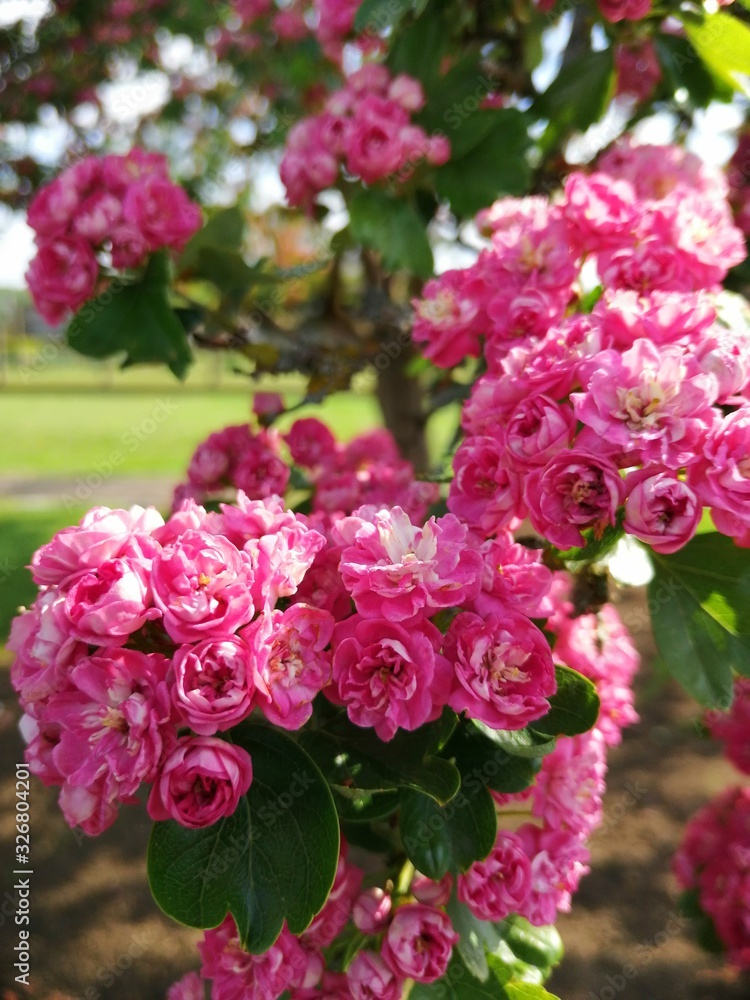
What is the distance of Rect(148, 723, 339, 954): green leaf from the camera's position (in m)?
0.97

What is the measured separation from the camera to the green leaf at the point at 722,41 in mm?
1654

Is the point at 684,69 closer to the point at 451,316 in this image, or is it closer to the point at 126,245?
the point at 451,316

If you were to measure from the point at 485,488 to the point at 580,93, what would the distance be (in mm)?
1279

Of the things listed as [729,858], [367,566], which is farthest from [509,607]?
[729,858]

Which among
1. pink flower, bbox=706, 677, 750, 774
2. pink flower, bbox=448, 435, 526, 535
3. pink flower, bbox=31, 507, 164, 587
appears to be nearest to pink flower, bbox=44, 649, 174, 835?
pink flower, bbox=31, 507, 164, 587

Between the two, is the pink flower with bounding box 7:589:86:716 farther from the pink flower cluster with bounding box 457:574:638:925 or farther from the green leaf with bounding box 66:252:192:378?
the green leaf with bounding box 66:252:192:378

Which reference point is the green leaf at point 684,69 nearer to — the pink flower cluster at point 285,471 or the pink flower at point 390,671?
the pink flower cluster at point 285,471

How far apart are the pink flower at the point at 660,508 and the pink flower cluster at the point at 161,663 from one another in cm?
38

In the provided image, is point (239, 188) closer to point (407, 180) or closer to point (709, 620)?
point (407, 180)

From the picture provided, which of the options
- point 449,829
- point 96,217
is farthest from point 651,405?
point 96,217

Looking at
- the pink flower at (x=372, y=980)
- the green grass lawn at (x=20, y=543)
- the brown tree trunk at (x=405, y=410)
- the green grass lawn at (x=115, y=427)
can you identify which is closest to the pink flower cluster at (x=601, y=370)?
the pink flower at (x=372, y=980)

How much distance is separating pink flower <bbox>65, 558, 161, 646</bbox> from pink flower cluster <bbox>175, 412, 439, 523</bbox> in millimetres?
783

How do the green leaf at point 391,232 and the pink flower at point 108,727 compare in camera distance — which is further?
the green leaf at point 391,232

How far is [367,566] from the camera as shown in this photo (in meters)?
0.92
